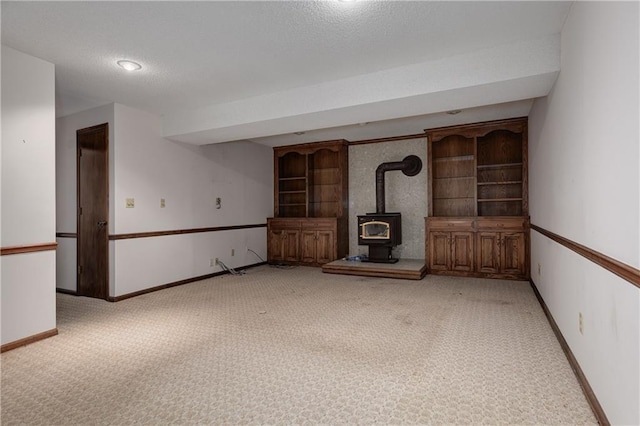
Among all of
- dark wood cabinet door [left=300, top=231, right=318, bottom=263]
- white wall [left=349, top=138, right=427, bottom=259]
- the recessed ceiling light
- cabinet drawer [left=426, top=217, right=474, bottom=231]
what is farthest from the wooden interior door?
cabinet drawer [left=426, top=217, right=474, bottom=231]

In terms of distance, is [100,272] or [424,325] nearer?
[424,325]

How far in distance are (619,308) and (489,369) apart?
1.00 metres

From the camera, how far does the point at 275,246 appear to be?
7.01 metres

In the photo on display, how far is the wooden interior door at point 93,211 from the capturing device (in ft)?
14.2

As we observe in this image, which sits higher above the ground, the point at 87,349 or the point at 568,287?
the point at 568,287

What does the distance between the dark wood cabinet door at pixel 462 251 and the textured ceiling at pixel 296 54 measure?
7.99ft

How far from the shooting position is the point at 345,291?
4539mm

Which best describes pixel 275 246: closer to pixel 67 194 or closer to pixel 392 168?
pixel 392 168

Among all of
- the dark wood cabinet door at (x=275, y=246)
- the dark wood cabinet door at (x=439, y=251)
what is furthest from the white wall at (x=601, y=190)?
the dark wood cabinet door at (x=275, y=246)

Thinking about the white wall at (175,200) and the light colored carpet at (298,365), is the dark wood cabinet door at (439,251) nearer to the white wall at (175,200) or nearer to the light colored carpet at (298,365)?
the light colored carpet at (298,365)

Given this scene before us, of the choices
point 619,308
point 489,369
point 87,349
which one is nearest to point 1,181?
point 87,349

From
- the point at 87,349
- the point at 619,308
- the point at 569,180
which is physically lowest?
the point at 87,349

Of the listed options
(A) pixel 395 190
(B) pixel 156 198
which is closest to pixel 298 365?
(B) pixel 156 198

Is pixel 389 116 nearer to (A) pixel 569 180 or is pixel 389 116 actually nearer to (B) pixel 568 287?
(A) pixel 569 180
